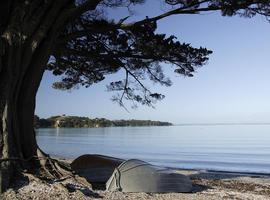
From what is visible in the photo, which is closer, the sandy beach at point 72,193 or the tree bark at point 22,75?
the sandy beach at point 72,193

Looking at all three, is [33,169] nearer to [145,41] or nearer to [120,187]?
[120,187]

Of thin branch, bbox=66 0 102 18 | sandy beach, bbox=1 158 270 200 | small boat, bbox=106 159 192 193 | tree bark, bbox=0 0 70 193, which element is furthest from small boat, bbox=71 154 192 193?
thin branch, bbox=66 0 102 18

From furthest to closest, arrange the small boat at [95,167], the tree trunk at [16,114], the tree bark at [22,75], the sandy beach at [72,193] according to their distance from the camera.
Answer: the small boat at [95,167] < the tree bark at [22,75] < the tree trunk at [16,114] < the sandy beach at [72,193]

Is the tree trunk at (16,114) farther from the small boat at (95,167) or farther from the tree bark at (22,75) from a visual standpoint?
the small boat at (95,167)

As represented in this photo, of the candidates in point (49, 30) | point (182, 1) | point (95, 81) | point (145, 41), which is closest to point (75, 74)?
point (95, 81)

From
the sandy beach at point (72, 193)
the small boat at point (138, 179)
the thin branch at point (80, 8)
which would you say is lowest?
the sandy beach at point (72, 193)

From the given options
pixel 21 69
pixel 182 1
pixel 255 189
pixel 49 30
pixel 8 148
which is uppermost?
pixel 182 1

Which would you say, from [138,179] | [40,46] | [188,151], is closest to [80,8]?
[40,46]

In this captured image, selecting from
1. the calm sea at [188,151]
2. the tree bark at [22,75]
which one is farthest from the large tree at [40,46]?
the calm sea at [188,151]

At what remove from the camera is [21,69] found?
374 inches

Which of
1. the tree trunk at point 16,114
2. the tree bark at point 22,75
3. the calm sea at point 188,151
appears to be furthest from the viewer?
the calm sea at point 188,151

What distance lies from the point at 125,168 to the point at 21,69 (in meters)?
2.72

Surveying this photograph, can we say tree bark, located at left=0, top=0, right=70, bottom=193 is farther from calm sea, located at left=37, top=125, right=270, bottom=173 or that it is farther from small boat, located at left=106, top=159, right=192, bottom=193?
calm sea, located at left=37, top=125, right=270, bottom=173

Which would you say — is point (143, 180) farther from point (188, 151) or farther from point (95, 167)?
point (188, 151)
